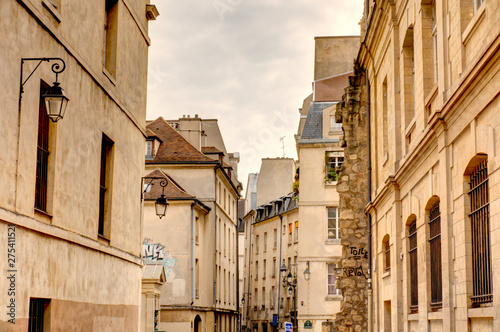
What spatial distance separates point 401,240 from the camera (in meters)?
14.7

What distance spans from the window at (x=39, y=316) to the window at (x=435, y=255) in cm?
565

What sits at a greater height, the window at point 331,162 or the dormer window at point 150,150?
the dormer window at point 150,150

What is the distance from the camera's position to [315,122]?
40.1 m

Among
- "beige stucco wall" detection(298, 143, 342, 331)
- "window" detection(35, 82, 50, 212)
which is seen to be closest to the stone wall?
"window" detection(35, 82, 50, 212)

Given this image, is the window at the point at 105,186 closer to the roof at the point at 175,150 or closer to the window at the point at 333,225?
the window at the point at 333,225

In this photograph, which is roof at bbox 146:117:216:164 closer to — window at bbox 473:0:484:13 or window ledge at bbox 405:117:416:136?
window ledge at bbox 405:117:416:136

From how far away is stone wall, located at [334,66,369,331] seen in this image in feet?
67.7

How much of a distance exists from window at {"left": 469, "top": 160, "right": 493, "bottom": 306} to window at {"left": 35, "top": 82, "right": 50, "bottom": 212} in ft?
18.4

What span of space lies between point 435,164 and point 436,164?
32mm

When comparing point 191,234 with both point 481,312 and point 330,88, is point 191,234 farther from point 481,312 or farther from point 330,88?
point 481,312

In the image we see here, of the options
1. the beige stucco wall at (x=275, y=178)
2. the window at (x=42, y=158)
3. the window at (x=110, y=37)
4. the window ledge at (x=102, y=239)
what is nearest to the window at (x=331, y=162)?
the beige stucco wall at (x=275, y=178)

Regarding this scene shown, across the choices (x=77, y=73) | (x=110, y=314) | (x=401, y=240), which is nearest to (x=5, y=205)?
(x=77, y=73)

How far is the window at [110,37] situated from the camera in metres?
13.9

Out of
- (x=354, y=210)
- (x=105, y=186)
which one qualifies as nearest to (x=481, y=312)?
(x=105, y=186)
